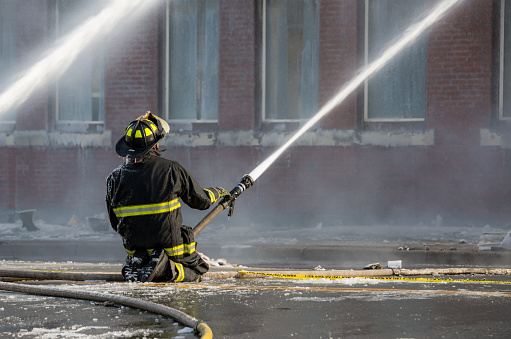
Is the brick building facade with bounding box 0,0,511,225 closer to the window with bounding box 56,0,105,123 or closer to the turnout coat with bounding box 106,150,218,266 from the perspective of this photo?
the window with bounding box 56,0,105,123

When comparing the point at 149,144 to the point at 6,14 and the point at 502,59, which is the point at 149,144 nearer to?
the point at 502,59

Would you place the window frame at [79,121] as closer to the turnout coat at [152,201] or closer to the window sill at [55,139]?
the window sill at [55,139]

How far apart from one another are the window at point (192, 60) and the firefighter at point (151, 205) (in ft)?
26.9

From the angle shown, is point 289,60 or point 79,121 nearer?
point 289,60

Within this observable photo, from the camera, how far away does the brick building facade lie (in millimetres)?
14008

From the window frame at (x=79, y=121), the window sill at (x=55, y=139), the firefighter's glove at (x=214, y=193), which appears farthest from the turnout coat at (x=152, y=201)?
the window frame at (x=79, y=121)

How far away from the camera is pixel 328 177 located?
1484cm

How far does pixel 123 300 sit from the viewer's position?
6316 millimetres

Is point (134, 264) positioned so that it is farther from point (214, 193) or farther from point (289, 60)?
point (289, 60)

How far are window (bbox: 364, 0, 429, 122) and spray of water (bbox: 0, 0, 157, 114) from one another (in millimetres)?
3983

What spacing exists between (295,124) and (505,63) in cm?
351

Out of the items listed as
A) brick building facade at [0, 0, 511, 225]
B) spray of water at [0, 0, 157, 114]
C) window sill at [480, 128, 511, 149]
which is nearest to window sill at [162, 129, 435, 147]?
brick building facade at [0, 0, 511, 225]

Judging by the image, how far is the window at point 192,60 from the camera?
51.8ft

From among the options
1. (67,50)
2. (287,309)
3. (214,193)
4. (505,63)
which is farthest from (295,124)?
(287,309)
